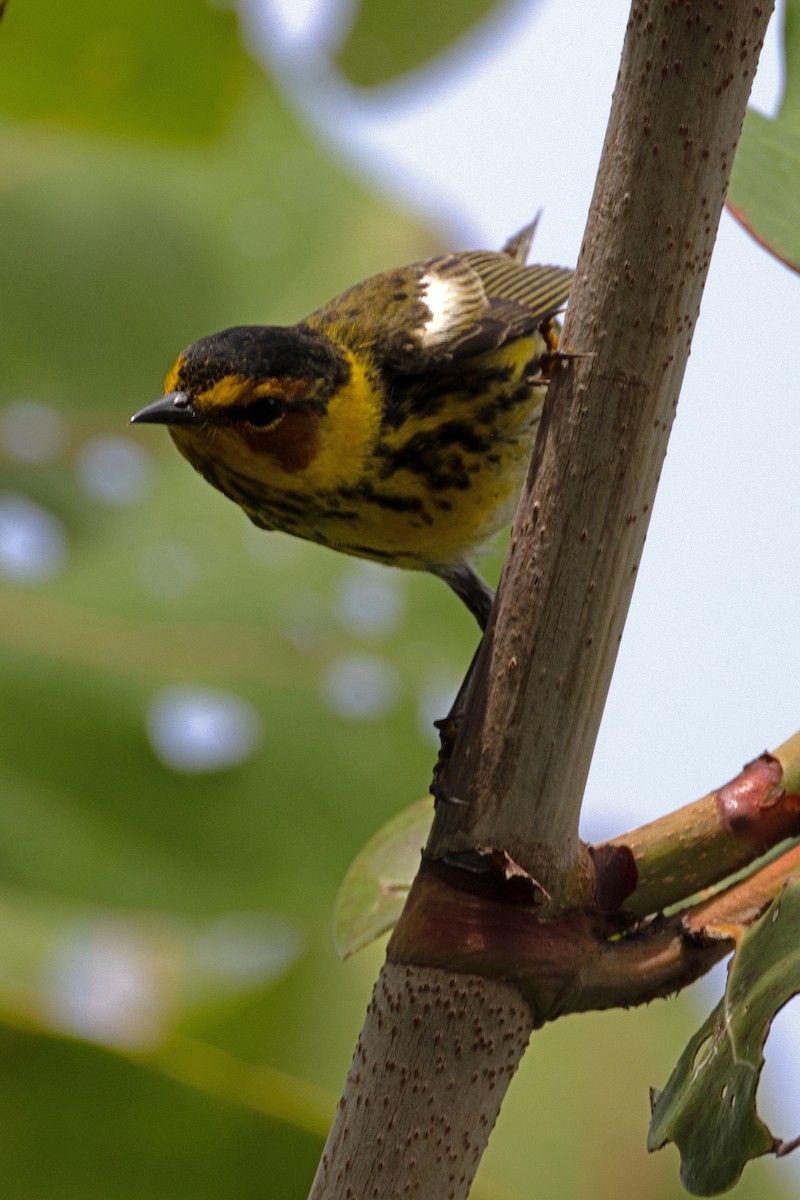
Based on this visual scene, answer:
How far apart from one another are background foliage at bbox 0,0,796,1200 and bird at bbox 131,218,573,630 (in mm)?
409

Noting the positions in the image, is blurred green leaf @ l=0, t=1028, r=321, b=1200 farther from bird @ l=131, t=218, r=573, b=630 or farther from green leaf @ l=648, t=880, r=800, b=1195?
bird @ l=131, t=218, r=573, b=630

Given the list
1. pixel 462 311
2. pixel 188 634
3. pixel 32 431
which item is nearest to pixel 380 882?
pixel 462 311

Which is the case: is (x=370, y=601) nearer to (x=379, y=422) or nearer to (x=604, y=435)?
(x=379, y=422)

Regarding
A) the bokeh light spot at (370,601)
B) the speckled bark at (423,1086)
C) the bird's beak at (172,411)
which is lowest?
the speckled bark at (423,1086)

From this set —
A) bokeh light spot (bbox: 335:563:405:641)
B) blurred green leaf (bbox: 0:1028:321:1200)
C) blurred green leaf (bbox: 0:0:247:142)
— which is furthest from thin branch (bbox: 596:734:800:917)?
blurred green leaf (bbox: 0:0:247:142)

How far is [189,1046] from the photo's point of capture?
1786 mm

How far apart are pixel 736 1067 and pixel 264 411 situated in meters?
1.26

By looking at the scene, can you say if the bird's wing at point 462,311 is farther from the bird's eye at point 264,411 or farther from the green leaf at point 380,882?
the green leaf at point 380,882

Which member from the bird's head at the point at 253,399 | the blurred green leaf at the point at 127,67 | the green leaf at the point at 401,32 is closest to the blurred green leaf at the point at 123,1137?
the bird's head at the point at 253,399

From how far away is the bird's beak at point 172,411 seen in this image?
1947 mm

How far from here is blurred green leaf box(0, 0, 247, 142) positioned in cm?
248

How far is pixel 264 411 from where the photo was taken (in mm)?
2066

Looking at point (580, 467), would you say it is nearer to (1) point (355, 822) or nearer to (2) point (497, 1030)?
(2) point (497, 1030)

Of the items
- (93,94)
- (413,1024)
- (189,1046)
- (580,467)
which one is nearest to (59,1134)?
(189,1046)
